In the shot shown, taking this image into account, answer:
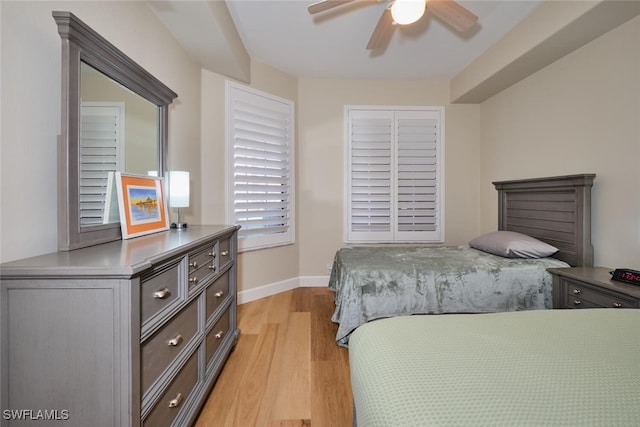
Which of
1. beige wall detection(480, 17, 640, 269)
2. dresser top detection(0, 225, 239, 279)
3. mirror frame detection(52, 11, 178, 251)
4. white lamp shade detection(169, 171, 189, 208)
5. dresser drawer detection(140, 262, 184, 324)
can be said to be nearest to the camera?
dresser top detection(0, 225, 239, 279)

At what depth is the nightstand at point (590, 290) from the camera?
1703 millimetres

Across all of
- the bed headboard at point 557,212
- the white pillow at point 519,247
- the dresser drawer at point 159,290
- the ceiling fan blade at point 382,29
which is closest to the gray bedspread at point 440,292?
the white pillow at point 519,247

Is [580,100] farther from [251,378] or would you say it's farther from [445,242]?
[251,378]

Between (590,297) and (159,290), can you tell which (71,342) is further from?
(590,297)

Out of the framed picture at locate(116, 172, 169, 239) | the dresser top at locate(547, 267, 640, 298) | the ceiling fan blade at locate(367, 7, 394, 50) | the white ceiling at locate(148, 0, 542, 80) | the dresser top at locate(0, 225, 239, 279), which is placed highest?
the white ceiling at locate(148, 0, 542, 80)

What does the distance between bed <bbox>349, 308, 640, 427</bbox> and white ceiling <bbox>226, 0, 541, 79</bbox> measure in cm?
221

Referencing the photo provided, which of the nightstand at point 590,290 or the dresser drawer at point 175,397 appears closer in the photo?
the dresser drawer at point 175,397

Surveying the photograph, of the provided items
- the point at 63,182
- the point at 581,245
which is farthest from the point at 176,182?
the point at 581,245

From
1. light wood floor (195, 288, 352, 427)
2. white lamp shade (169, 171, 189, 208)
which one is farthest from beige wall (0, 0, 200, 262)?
light wood floor (195, 288, 352, 427)

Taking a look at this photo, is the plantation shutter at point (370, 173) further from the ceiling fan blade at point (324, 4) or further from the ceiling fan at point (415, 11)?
the ceiling fan blade at point (324, 4)

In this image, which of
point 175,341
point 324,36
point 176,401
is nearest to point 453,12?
point 324,36

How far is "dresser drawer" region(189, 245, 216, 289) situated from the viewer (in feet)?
4.88

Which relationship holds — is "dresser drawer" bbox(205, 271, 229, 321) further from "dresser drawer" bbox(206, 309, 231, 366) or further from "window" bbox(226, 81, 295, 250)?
"window" bbox(226, 81, 295, 250)

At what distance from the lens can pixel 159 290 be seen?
1.17 m
